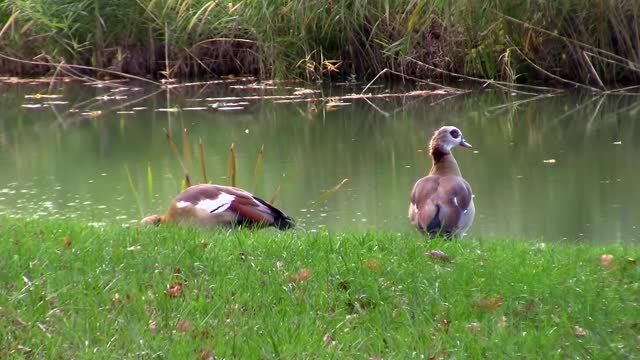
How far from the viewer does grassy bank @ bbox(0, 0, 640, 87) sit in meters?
17.1

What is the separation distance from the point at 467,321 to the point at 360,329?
0.49 meters

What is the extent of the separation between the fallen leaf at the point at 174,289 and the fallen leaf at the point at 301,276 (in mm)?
545

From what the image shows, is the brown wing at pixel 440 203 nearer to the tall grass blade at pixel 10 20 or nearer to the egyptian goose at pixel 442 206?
the egyptian goose at pixel 442 206

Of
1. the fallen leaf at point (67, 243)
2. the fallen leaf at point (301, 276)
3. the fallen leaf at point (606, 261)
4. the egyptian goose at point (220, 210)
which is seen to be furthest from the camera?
the egyptian goose at point (220, 210)

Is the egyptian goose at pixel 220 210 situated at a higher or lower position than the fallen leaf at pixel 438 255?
lower

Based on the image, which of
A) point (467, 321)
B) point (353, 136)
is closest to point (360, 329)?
point (467, 321)

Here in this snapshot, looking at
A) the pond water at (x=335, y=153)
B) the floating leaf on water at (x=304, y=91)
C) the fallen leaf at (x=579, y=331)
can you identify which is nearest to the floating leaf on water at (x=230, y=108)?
the pond water at (x=335, y=153)

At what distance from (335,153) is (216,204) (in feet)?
19.8

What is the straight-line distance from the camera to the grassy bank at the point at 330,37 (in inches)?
673

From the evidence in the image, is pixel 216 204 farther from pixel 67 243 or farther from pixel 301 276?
pixel 301 276

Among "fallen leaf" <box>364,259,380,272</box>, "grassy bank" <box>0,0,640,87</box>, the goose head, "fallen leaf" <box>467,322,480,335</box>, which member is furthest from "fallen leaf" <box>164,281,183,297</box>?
"grassy bank" <box>0,0,640,87</box>

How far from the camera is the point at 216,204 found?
26.3ft

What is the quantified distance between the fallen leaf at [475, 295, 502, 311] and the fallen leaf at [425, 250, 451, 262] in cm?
86

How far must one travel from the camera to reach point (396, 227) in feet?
31.3
